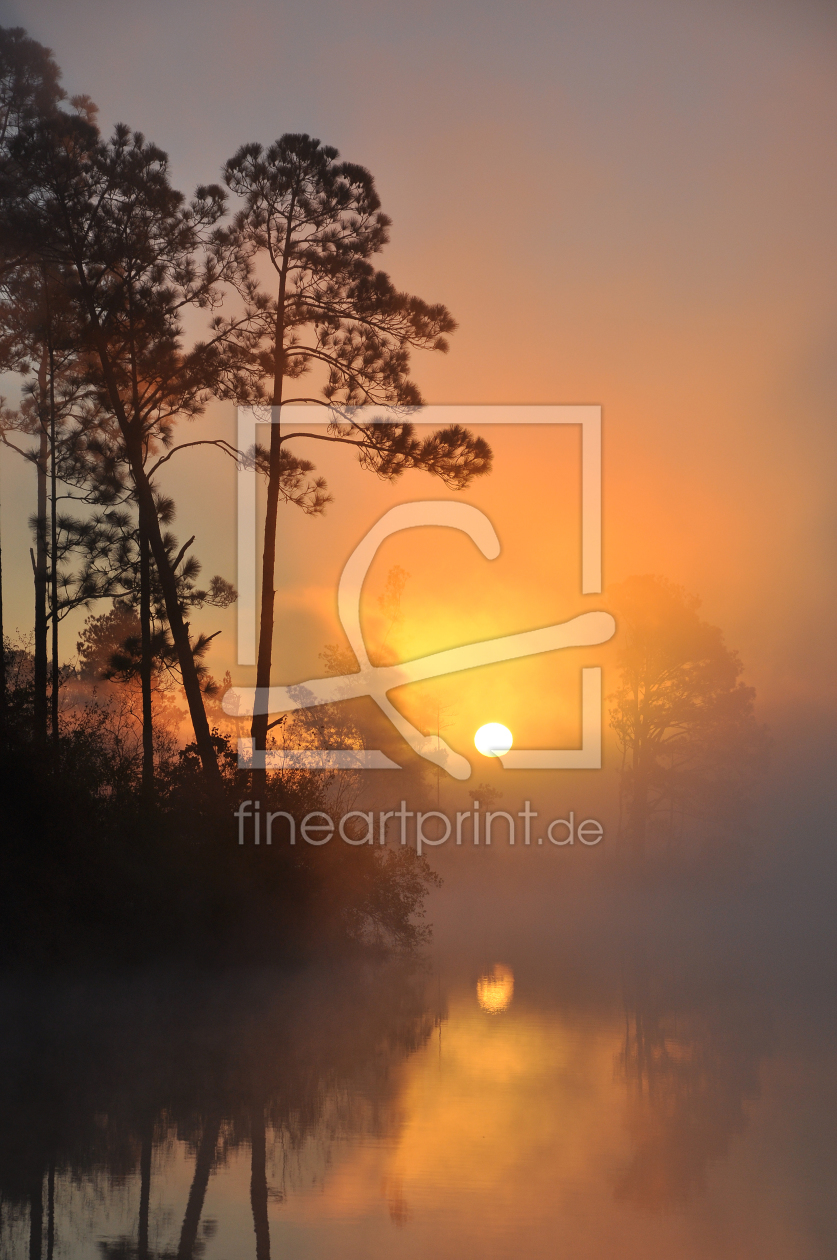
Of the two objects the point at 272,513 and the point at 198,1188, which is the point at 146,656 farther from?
the point at 198,1188

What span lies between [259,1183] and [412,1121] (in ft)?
6.31

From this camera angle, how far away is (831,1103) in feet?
31.3

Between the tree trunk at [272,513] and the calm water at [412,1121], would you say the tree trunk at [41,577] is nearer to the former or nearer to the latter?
the tree trunk at [272,513]

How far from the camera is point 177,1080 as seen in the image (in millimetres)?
9672

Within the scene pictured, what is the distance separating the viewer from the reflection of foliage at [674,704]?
3281 cm

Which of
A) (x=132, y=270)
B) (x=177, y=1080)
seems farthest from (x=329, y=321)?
(x=177, y=1080)

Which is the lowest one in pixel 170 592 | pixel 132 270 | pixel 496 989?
pixel 496 989

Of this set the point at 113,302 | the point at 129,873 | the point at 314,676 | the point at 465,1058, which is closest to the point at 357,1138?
the point at 465,1058

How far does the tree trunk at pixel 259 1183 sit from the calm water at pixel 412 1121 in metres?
0.02

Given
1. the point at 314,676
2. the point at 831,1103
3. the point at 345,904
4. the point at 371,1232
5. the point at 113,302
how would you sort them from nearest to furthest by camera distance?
the point at 371,1232 < the point at 831,1103 < the point at 113,302 < the point at 345,904 < the point at 314,676

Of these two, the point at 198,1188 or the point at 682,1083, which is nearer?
the point at 198,1188

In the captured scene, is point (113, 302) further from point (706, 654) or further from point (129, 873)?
point (706, 654)

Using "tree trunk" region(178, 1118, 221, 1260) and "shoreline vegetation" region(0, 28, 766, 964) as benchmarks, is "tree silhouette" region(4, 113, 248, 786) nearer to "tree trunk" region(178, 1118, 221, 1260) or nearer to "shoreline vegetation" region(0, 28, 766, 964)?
"shoreline vegetation" region(0, 28, 766, 964)

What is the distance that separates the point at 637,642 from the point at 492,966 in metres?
15.5
